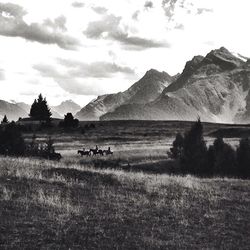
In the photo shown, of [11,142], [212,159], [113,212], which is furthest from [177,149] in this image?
[113,212]

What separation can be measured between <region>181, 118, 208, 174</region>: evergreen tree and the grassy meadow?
18.3 metres

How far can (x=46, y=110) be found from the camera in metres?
111

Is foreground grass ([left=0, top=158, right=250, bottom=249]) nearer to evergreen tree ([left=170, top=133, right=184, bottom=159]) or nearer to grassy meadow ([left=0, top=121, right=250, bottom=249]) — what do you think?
grassy meadow ([left=0, top=121, right=250, bottom=249])

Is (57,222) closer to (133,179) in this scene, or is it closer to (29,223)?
(29,223)

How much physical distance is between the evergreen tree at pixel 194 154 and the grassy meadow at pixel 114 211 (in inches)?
720

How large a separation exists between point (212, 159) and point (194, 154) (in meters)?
1.80

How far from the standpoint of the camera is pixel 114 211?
14.8 m

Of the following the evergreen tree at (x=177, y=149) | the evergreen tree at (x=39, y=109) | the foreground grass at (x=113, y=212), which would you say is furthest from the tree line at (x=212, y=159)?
the evergreen tree at (x=39, y=109)

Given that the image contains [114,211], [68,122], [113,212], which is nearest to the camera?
[113,212]

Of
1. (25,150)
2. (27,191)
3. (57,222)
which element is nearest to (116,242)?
(57,222)

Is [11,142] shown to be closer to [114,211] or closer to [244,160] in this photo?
[244,160]

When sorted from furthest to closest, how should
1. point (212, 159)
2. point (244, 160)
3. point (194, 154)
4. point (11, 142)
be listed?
point (11, 142) → point (194, 154) → point (212, 159) → point (244, 160)

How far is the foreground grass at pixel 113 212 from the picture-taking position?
37.0 feet

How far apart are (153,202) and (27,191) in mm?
4650
